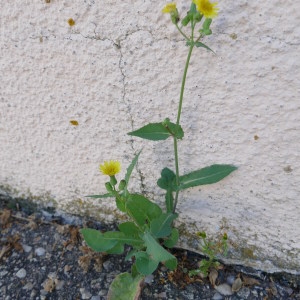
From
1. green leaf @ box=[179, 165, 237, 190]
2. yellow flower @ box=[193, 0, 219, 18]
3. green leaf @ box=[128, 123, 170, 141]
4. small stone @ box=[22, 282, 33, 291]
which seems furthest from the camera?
small stone @ box=[22, 282, 33, 291]

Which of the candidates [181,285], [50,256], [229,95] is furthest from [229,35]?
[50,256]

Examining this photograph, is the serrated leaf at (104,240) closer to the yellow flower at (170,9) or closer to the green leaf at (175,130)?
the green leaf at (175,130)

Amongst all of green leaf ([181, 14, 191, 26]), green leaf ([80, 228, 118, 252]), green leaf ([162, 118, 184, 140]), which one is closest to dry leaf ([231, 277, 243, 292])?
green leaf ([80, 228, 118, 252])

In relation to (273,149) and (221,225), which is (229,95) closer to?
(273,149)

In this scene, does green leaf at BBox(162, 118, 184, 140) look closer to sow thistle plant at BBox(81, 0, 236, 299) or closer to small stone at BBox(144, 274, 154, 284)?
sow thistle plant at BBox(81, 0, 236, 299)

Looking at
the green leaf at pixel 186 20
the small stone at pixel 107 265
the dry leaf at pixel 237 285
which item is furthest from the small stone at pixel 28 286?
the green leaf at pixel 186 20

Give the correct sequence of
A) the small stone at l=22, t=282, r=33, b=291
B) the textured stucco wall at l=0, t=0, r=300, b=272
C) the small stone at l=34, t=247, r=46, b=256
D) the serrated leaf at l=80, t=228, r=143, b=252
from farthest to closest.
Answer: the small stone at l=34, t=247, r=46, b=256, the small stone at l=22, t=282, r=33, b=291, the serrated leaf at l=80, t=228, r=143, b=252, the textured stucco wall at l=0, t=0, r=300, b=272
